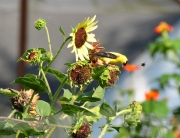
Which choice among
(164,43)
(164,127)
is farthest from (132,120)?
(164,43)

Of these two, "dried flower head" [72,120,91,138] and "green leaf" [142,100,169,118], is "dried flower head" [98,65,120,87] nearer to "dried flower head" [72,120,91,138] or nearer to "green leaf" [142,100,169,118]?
"dried flower head" [72,120,91,138]

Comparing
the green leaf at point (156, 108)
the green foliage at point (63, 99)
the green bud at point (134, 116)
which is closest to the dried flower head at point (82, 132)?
the green foliage at point (63, 99)

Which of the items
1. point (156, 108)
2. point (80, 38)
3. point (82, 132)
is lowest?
point (82, 132)

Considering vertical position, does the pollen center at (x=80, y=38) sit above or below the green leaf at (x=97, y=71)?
above

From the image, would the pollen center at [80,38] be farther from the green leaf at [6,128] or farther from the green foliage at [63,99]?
the green leaf at [6,128]

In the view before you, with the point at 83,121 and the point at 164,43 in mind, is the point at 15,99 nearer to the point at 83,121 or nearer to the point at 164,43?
the point at 83,121

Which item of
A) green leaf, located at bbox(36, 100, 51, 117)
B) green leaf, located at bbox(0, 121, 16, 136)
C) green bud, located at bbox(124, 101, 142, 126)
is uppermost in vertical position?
green bud, located at bbox(124, 101, 142, 126)

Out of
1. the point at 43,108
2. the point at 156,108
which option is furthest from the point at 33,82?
the point at 156,108

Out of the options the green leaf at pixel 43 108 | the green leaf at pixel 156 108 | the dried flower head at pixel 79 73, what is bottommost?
the green leaf at pixel 43 108

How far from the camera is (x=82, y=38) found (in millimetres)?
560

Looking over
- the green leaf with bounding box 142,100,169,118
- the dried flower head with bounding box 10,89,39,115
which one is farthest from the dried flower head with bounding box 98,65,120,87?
the green leaf with bounding box 142,100,169,118

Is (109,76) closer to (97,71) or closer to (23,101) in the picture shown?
(97,71)

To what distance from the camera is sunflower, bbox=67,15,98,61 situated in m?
0.55

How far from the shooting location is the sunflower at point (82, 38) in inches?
21.7
